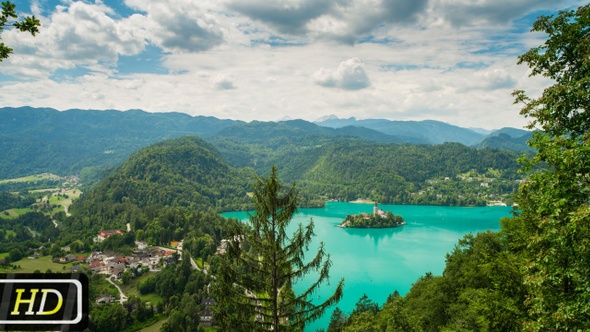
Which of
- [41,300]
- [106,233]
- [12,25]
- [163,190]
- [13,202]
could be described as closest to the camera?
[12,25]

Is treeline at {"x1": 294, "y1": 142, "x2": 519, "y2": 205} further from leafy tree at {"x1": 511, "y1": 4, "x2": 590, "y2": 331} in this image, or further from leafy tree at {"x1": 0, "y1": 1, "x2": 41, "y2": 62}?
leafy tree at {"x1": 0, "y1": 1, "x2": 41, "y2": 62}

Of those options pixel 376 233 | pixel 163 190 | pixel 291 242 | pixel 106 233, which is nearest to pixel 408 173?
pixel 376 233

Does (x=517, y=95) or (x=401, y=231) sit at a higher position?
(x=517, y=95)

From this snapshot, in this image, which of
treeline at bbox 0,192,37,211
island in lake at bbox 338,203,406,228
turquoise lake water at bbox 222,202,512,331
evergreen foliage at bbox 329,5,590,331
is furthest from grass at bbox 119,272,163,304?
treeline at bbox 0,192,37,211

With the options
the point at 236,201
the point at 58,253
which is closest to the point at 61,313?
the point at 58,253

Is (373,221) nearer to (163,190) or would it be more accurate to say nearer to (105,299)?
(105,299)

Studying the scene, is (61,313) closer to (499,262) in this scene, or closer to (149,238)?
(499,262)

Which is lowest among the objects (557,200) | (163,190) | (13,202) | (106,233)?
(106,233)
